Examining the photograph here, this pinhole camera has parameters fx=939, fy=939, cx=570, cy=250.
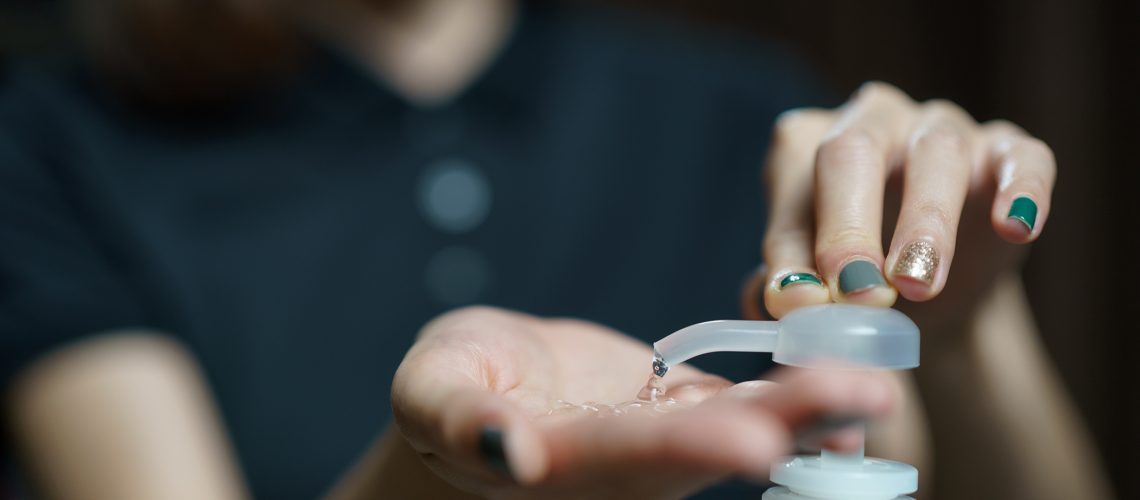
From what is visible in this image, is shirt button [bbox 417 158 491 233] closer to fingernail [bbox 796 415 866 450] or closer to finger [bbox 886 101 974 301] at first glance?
finger [bbox 886 101 974 301]

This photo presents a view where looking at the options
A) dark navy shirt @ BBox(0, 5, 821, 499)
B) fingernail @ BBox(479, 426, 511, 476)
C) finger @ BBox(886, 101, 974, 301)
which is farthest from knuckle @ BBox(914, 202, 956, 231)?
dark navy shirt @ BBox(0, 5, 821, 499)

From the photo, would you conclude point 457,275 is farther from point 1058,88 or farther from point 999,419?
point 1058,88

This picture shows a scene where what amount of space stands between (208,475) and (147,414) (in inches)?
2.7

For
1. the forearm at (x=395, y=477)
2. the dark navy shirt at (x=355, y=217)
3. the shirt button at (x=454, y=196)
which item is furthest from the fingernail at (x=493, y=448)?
the shirt button at (x=454, y=196)

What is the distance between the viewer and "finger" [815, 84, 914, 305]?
362 mm

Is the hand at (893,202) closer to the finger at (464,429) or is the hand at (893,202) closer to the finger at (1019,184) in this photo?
the finger at (1019,184)

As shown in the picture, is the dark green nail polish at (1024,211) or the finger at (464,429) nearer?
the finger at (464,429)

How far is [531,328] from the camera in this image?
1.47 feet

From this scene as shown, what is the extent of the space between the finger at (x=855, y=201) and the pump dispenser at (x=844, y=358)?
→ 28 millimetres

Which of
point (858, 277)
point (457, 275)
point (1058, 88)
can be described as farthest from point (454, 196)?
point (1058, 88)

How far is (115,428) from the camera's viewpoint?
73 centimetres

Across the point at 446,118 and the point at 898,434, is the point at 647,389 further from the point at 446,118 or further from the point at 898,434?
the point at 446,118

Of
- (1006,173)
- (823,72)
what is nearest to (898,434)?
(1006,173)

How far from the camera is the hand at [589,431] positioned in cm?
25
